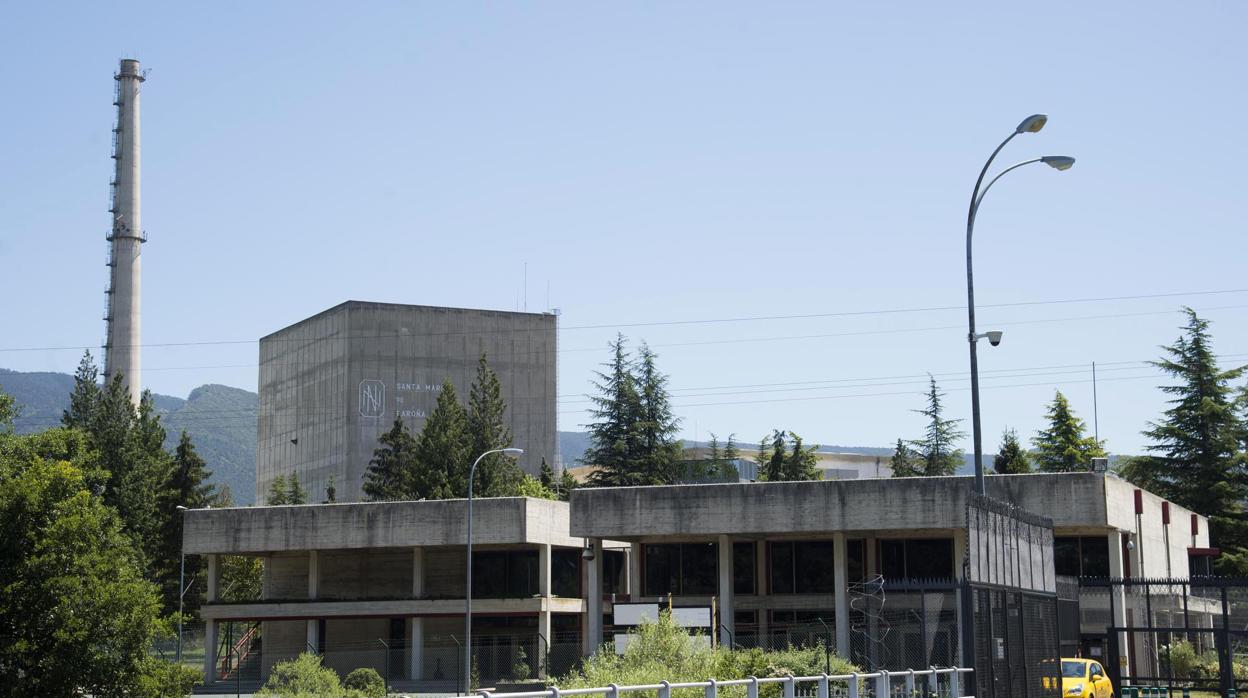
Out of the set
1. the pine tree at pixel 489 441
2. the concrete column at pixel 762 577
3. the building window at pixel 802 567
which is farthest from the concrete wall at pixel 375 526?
the pine tree at pixel 489 441

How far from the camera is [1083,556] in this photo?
5253 cm

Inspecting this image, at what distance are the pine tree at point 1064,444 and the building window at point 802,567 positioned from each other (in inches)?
1582

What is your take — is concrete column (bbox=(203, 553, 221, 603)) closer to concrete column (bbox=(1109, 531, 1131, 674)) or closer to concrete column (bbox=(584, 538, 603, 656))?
concrete column (bbox=(584, 538, 603, 656))

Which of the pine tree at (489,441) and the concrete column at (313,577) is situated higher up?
the pine tree at (489,441)

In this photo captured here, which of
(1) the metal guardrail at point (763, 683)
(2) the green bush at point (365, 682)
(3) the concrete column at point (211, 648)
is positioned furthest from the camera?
(3) the concrete column at point (211, 648)

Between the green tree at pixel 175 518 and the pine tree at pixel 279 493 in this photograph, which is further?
the pine tree at pixel 279 493

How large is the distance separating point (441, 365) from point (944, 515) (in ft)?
237

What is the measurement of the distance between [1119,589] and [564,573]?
25.9 m

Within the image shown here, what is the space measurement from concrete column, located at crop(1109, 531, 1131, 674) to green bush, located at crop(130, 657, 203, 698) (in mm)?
27610

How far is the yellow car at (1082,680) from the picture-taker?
1144 inches

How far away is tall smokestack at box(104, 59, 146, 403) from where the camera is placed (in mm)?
106500

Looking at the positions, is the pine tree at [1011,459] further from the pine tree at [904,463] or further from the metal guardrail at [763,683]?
the metal guardrail at [763,683]

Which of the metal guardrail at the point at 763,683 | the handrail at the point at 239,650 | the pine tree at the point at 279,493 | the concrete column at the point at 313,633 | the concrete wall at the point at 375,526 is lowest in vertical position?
the handrail at the point at 239,650

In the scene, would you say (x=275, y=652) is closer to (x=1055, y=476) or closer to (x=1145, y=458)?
(x=1055, y=476)
